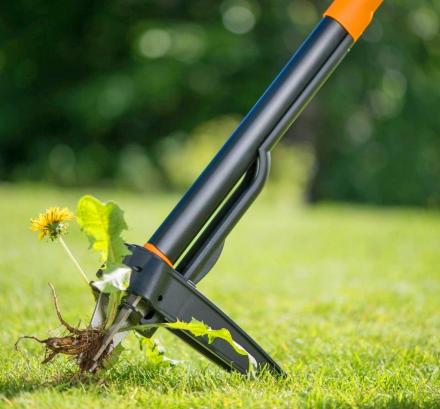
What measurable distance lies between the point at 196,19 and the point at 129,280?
12964mm

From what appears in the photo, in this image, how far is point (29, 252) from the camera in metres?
5.39

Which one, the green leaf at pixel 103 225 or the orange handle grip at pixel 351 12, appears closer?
the green leaf at pixel 103 225

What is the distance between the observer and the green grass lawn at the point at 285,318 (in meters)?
2.08

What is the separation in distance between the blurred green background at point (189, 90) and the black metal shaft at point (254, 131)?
10495 mm

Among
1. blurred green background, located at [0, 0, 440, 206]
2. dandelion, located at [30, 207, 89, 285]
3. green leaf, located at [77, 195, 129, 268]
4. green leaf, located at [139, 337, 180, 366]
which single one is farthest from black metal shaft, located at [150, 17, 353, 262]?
blurred green background, located at [0, 0, 440, 206]

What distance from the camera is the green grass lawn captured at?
2082mm

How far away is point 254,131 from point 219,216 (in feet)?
0.90


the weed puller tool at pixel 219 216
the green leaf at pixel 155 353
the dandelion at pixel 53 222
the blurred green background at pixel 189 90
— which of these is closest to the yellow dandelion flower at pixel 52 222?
the dandelion at pixel 53 222

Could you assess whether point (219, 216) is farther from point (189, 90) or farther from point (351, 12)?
point (189, 90)

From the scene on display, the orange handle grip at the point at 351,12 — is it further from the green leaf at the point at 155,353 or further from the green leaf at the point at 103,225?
the green leaf at the point at 155,353

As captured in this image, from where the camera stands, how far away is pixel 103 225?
2.09 metres

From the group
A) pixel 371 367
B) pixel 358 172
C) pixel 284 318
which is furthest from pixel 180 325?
pixel 358 172

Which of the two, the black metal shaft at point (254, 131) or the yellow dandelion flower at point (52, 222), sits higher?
the black metal shaft at point (254, 131)

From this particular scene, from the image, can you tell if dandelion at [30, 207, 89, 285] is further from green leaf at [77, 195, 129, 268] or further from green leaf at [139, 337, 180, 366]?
green leaf at [139, 337, 180, 366]
